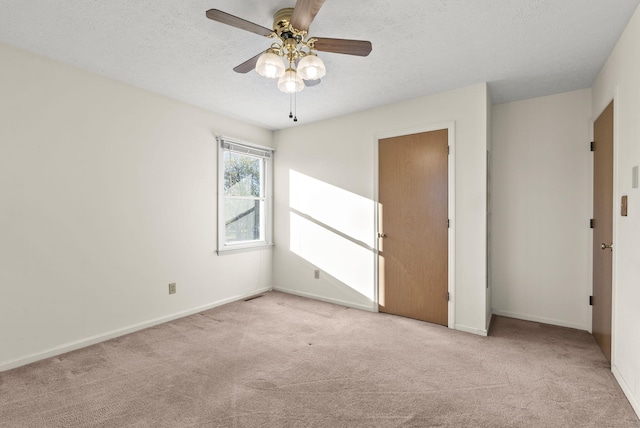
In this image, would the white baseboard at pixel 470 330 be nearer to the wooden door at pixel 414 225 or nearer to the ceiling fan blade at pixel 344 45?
the wooden door at pixel 414 225

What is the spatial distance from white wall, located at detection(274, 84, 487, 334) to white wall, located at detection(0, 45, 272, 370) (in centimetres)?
112

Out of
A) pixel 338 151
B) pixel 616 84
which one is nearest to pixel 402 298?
pixel 338 151

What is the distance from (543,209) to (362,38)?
267 cm

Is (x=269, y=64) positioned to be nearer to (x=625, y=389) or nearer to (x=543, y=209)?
(x=625, y=389)

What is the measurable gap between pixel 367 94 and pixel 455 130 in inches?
38.5

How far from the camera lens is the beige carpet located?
1.84 m

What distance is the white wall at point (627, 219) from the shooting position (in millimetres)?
1934

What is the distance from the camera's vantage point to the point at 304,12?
1.66 metres

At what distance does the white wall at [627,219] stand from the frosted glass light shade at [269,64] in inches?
85.7

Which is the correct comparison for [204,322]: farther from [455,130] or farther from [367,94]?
[455,130]

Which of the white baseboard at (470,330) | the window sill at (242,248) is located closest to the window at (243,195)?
the window sill at (242,248)

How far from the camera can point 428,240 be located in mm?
3428

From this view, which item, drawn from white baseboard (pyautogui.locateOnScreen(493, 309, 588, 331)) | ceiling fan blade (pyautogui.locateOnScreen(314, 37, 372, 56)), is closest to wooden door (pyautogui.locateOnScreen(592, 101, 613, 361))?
white baseboard (pyautogui.locateOnScreen(493, 309, 588, 331))

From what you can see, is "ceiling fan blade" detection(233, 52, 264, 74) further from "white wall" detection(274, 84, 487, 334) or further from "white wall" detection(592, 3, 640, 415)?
"white wall" detection(592, 3, 640, 415)
